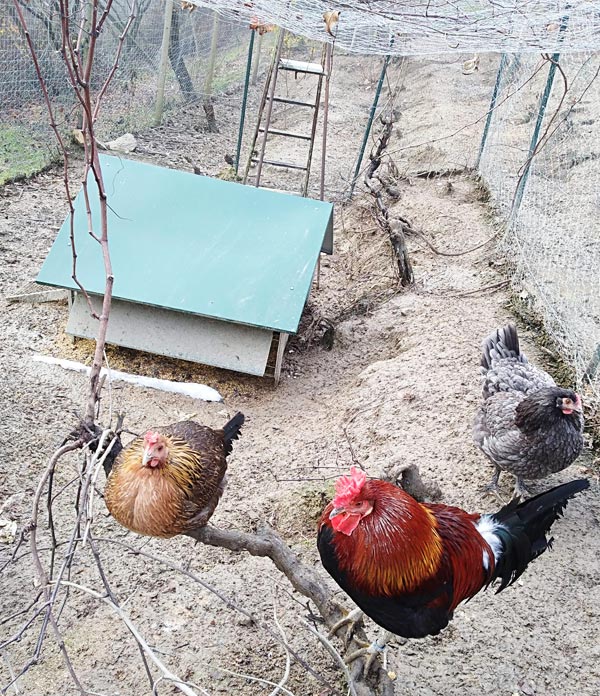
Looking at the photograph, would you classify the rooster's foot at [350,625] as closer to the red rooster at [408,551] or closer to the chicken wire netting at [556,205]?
the red rooster at [408,551]

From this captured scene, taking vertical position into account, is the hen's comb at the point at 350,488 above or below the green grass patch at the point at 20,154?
above

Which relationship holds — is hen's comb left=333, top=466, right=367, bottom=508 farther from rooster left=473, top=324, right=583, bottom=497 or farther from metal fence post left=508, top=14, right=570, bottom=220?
metal fence post left=508, top=14, right=570, bottom=220

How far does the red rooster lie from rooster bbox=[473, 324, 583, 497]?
78 cm

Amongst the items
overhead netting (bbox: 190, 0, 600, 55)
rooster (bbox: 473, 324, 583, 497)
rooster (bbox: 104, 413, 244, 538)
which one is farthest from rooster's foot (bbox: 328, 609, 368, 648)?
overhead netting (bbox: 190, 0, 600, 55)

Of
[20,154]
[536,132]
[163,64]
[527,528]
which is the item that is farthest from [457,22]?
[163,64]

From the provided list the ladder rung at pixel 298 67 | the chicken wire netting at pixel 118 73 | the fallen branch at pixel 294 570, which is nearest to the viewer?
the fallen branch at pixel 294 570

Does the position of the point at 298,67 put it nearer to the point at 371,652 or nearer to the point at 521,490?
the point at 521,490

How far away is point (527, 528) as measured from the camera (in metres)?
2.61

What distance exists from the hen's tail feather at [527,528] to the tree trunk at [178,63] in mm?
10084

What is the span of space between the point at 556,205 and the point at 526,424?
131 inches

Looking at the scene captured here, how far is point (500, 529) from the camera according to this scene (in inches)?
103

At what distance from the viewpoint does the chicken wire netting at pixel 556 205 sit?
15.6 ft

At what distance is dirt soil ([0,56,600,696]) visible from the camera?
2840 mm

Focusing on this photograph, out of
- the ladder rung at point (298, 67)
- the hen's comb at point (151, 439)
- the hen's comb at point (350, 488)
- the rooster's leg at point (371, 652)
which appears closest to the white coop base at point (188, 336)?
the hen's comb at point (151, 439)
